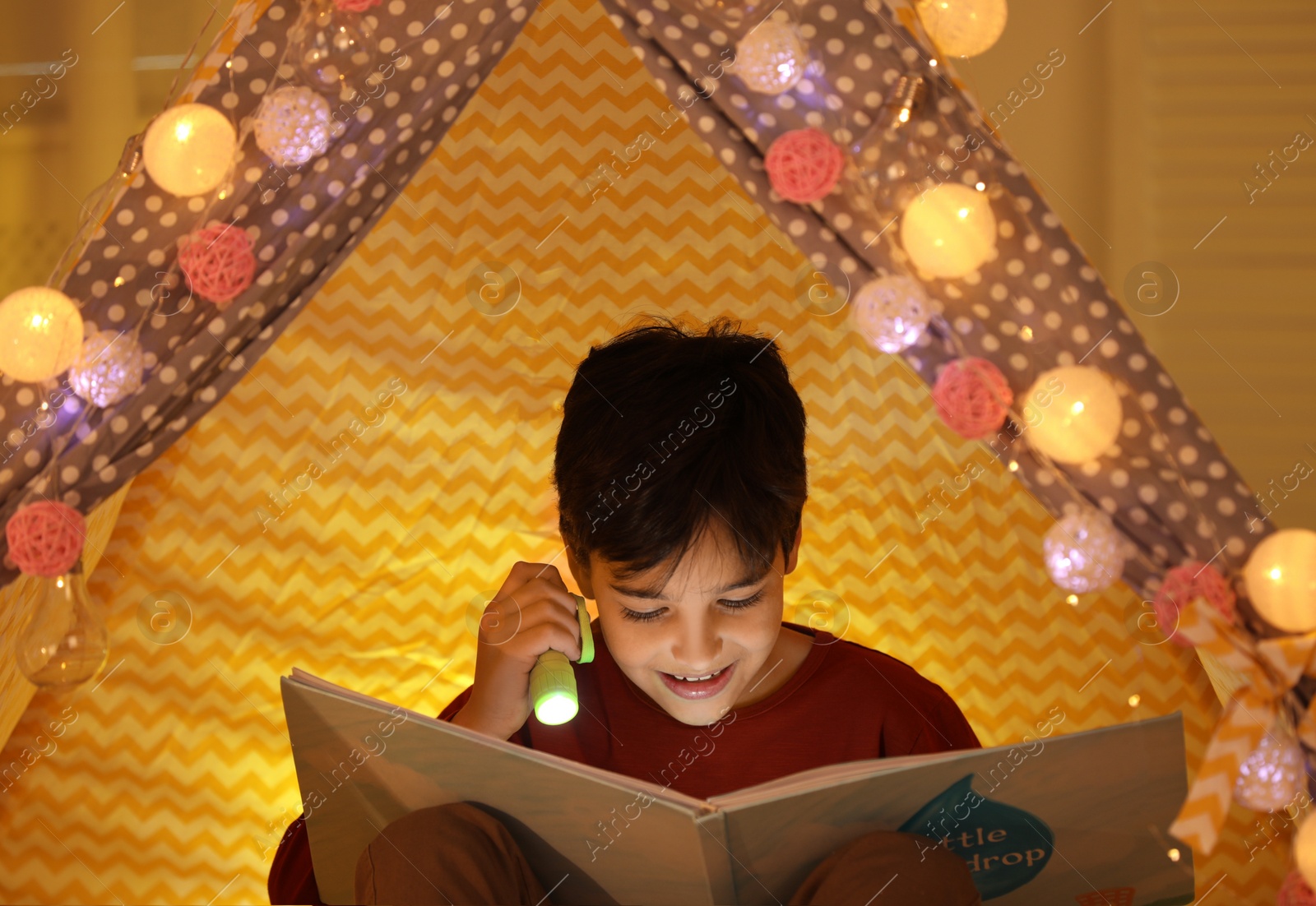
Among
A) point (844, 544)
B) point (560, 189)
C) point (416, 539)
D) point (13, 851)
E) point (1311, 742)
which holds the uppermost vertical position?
point (560, 189)

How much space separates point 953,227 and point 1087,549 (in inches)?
13.3

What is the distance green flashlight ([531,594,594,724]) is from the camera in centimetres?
109

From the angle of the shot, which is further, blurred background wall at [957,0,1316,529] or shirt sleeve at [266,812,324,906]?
blurred background wall at [957,0,1316,529]

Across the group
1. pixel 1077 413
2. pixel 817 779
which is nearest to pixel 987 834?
pixel 817 779

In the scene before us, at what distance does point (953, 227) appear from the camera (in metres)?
1.08

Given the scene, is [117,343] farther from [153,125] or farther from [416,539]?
[416,539]

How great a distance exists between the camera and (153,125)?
114 centimetres

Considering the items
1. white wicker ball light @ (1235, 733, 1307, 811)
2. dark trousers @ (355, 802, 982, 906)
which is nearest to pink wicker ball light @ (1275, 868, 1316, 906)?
white wicker ball light @ (1235, 733, 1307, 811)

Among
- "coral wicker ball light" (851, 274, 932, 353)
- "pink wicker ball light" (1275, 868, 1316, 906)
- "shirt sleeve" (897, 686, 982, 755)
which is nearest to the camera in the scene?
"pink wicker ball light" (1275, 868, 1316, 906)

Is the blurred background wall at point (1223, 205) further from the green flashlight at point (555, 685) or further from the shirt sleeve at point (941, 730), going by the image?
the green flashlight at point (555, 685)

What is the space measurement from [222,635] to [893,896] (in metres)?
1.07

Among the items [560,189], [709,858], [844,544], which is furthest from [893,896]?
[560,189]

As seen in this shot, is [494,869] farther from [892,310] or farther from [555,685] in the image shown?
[892,310]

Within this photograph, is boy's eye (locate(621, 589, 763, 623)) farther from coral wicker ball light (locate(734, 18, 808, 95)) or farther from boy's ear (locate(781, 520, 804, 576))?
coral wicker ball light (locate(734, 18, 808, 95))
